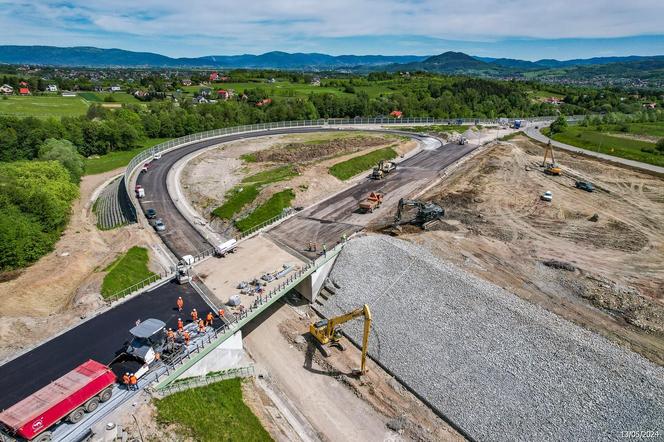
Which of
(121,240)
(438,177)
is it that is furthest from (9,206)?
(438,177)

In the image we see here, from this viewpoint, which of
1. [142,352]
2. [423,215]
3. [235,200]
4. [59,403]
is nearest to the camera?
[59,403]

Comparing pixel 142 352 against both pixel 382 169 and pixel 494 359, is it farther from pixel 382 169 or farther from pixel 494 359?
pixel 382 169

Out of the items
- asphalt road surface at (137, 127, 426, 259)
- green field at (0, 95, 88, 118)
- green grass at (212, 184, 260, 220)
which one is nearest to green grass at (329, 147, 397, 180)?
green grass at (212, 184, 260, 220)

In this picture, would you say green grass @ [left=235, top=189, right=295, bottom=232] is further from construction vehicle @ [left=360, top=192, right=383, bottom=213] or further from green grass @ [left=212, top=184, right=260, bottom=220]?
construction vehicle @ [left=360, top=192, right=383, bottom=213]

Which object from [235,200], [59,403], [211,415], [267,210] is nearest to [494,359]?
[211,415]

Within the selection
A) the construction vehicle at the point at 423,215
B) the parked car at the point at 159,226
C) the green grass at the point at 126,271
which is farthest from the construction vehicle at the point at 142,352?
the construction vehicle at the point at 423,215

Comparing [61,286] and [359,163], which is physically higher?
[359,163]
